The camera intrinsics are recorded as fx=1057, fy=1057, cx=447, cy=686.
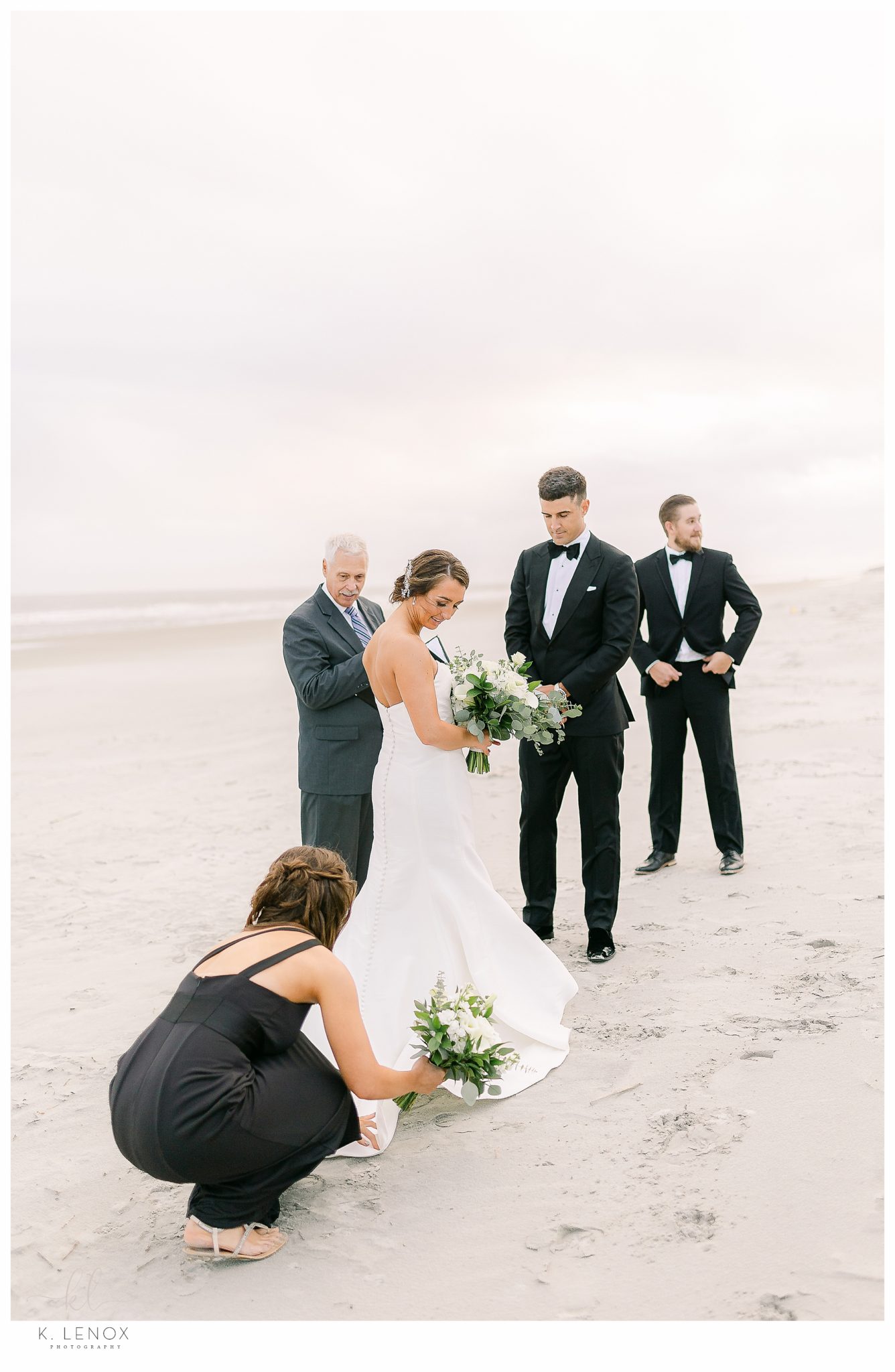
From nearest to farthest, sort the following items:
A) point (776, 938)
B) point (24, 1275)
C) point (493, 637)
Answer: point (24, 1275), point (776, 938), point (493, 637)

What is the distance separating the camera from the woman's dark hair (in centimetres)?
513

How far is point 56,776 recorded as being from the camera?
10.8m

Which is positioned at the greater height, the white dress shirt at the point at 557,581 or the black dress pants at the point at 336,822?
the white dress shirt at the point at 557,581

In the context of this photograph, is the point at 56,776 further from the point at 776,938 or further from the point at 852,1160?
the point at 852,1160

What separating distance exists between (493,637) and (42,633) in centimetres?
1278

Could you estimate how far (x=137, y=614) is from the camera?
34.8 m

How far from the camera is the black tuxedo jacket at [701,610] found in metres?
6.59

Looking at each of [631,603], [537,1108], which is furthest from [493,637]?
[537,1108]

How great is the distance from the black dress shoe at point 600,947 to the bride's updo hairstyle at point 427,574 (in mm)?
2078

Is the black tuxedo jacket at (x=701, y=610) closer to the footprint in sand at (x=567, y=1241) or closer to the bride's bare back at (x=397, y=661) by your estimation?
the bride's bare back at (x=397, y=661)

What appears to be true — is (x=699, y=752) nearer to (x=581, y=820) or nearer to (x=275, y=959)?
(x=581, y=820)

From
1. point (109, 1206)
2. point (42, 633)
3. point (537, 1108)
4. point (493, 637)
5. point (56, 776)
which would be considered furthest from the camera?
point (42, 633)

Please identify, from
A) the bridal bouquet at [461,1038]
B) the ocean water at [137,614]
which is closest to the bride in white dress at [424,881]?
the bridal bouquet at [461,1038]

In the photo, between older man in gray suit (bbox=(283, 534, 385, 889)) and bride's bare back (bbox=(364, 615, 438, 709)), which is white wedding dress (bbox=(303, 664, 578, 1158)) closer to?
bride's bare back (bbox=(364, 615, 438, 709))
